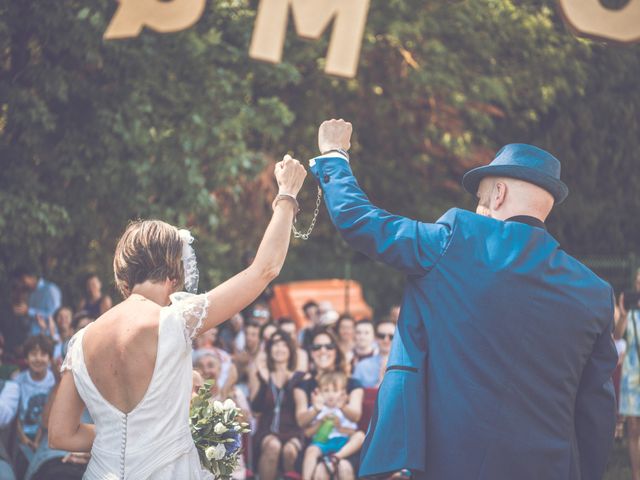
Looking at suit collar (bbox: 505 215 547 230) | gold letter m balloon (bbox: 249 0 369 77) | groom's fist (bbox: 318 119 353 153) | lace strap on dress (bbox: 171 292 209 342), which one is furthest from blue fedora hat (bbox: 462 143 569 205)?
gold letter m balloon (bbox: 249 0 369 77)

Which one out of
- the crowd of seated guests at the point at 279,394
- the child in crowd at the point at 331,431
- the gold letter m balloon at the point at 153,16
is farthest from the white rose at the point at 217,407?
the gold letter m balloon at the point at 153,16

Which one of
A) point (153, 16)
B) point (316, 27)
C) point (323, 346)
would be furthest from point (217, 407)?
point (316, 27)

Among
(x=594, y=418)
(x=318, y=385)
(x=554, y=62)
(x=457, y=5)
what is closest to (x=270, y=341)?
(x=318, y=385)

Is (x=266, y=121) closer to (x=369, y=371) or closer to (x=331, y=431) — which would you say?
(x=369, y=371)

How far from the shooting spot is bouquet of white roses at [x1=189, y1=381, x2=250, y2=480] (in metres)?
3.56

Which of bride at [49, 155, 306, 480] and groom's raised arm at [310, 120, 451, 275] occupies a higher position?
groom's raised arm at [310, 120, 451, 275]

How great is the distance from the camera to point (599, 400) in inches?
140

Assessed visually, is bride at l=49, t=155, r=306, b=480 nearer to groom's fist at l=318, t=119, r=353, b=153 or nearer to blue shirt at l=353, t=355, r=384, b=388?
groom's fist at l=318, t=119, r=353, b=153

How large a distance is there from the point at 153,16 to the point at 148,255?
5.74 m

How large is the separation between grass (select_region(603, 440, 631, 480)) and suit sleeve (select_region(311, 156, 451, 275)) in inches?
224

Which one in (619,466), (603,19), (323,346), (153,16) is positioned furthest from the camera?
(619,466)

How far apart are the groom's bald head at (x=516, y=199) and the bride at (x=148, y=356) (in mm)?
770

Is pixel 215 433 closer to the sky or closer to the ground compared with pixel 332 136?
closer to the ground

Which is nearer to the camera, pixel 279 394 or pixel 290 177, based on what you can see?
pixel 290 177
